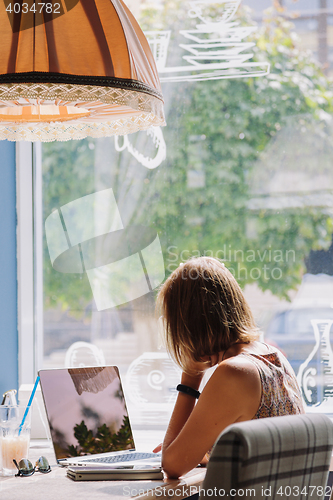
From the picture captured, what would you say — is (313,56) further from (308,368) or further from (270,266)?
(308,368)

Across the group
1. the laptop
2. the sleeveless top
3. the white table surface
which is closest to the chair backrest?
the sleeveless top

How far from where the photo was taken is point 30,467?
59.5 inches

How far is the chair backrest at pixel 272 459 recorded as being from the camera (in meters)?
0.90

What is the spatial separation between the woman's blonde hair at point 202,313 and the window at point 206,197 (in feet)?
2.94

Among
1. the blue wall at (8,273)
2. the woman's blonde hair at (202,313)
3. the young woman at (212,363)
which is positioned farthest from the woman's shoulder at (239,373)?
the blue wall at (8,273)

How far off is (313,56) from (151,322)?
4.54 ft

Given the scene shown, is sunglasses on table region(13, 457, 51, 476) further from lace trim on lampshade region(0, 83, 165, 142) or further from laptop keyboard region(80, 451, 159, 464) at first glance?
lace trim on lampshade region(0, 83, 165, 142)

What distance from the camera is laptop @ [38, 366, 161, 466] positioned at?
1.64m

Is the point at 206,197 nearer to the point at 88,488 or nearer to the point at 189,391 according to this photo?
the point at 189,391

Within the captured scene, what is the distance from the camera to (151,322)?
246 cm

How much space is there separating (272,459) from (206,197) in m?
1.61

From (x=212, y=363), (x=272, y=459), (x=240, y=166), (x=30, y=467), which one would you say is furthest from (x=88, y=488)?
(x=240, y=166)

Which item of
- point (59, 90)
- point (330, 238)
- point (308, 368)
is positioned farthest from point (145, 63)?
point (308, 368)

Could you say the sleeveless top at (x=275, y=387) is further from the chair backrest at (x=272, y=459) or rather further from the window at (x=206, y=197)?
the window at (x=206, y=197)
